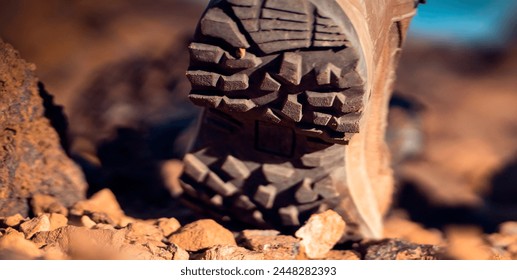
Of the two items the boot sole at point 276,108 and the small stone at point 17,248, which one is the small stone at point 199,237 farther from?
the small stone at point 17,248

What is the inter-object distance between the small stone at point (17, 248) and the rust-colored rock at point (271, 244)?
1.57 ft

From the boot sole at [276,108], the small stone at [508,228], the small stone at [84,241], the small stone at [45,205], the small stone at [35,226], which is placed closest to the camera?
the boot sole at [276,108]

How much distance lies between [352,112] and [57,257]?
0.65m

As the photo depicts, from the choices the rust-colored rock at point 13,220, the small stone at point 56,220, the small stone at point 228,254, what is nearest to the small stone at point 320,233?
the small stone at point 228,254

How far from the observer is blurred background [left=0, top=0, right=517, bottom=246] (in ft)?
6.80

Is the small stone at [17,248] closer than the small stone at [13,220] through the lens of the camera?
Yes

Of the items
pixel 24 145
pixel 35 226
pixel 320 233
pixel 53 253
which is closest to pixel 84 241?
pixel 53 253

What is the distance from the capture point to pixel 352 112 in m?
1.31

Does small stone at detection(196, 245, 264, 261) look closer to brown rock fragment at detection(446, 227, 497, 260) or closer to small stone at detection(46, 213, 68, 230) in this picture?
small stone at detection(46, 213, 68, 230)

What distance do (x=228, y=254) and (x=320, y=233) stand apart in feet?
0.96

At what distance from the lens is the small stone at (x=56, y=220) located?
5.02 feet

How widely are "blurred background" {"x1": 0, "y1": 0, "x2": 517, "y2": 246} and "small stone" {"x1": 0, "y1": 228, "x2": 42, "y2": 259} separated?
523 millimetres

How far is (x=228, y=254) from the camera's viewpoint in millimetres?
1439

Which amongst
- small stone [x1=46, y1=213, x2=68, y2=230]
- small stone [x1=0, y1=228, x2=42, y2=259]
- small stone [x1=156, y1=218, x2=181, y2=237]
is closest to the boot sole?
small stone [x1=156, y1=218, x2=181, y2=237]
